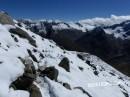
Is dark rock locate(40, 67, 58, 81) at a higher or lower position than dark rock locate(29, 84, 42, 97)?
higher

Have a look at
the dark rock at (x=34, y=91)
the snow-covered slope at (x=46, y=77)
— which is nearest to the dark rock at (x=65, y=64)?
the snow-covered slope at (x=46, y=77)

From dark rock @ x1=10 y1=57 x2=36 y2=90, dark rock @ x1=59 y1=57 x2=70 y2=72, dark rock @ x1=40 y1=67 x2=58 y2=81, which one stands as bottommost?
dark rock @ x1=59 y1=57 x2=70 y2=72

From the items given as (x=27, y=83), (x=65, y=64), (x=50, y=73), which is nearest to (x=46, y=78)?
(x=50, y=73)

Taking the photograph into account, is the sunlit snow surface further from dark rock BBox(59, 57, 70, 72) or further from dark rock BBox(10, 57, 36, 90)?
dark rock BBox(59, 57, 70, 72)

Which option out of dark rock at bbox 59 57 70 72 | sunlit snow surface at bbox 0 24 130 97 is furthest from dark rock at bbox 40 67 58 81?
dark rock at bbox 59 57 70 72

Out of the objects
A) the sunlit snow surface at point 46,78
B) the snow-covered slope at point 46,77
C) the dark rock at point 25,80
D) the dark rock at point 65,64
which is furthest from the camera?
the dark rock at point 65,64

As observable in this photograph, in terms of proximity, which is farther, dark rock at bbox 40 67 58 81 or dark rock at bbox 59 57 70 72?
dark rock at bbox 59 57 70 72

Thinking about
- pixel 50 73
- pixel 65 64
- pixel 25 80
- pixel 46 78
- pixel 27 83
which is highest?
pixel 25 80

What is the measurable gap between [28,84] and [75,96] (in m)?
5.11

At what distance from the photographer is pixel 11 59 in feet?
88.4

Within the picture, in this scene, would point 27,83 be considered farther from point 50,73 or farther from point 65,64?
point 65,64

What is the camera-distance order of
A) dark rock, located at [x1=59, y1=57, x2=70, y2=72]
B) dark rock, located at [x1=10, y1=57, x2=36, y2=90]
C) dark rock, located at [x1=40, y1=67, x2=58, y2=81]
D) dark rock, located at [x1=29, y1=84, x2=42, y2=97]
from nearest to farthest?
dark rock, located at [x1=10, y1=57, x2=36, y2=90] → dark rock, located at [x1=29, y1=84, x2=42, y2=97] → dark rock, located at [x1=40, y1=67, x2=58, y2=81] → dark rock, located at [x1=59, y1=57, x2=70, y2=72]

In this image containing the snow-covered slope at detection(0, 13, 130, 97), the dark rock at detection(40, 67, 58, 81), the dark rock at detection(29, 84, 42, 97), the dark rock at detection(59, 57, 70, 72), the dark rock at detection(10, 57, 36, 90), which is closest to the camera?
the snow-covered slope at detection(0, 13, 130, 97)

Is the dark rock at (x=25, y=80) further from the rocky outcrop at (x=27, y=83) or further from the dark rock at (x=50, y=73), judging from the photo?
the dark rock at (x=50, y=73)
